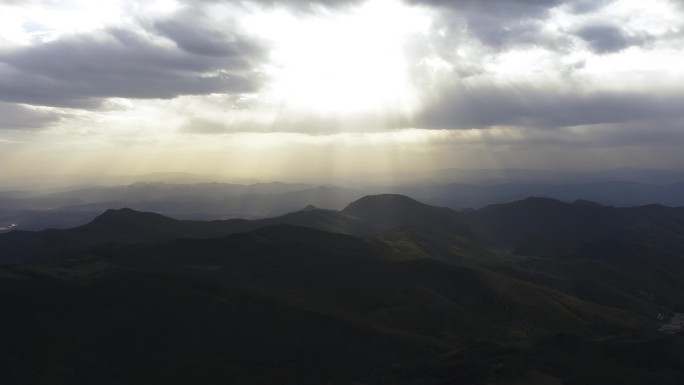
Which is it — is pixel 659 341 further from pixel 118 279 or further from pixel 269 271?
pixel 118 279

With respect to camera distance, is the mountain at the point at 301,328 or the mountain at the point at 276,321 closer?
the mountain at the point at 301,328

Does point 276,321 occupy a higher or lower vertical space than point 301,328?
higher

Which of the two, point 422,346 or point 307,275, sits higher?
point 307,275

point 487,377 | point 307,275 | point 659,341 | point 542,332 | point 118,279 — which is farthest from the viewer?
point 307,275

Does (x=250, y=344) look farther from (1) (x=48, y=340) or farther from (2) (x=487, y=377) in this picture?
(2) (x=487, y=377)

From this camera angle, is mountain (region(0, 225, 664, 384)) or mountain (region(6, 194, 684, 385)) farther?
mountain (region(0, 225, 664, 384))

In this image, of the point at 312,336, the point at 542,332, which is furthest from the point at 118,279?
the point at 542,332

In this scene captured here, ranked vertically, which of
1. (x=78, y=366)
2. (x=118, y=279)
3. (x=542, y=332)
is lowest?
(x=542, y=332)

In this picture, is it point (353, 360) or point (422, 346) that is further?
point (422, 346)

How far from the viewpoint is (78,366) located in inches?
3792

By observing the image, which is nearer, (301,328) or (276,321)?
(301,328)

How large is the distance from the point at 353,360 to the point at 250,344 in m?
22.2

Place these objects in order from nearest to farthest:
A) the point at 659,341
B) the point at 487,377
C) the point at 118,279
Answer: the point at 487,377
the point at 659,341
the point at 118,279

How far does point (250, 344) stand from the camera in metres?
116
